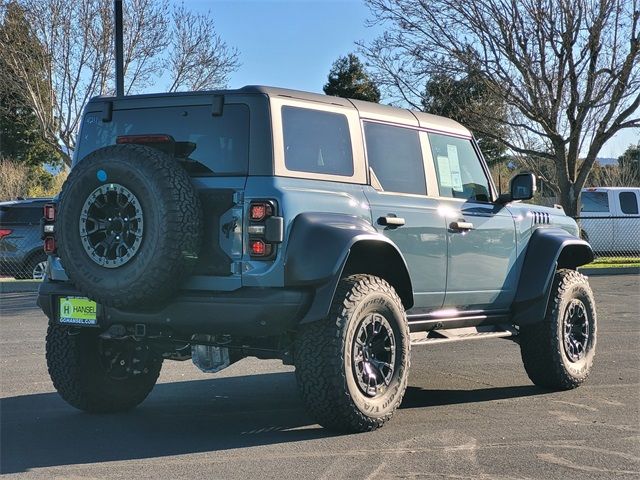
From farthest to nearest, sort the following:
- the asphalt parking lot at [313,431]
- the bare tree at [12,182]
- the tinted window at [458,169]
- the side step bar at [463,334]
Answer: the bare tree at [12,182] → the tinted window at [458,169] → the side step bar at [463,334] → the asphalt parking lot at [313,431]

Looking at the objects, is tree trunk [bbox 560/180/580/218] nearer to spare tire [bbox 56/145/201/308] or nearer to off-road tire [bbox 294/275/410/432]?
off-road tire [bbox 294/275/410/432]

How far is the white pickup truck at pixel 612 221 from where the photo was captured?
22.5m

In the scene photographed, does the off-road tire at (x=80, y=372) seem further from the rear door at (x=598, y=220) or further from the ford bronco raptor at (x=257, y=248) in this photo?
the rear door at (x=598, y=220)

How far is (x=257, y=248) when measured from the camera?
4.99 m

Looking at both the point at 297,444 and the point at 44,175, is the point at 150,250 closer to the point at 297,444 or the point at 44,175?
the point at 297,444

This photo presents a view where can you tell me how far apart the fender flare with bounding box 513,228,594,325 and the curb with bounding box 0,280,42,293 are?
10.5 m

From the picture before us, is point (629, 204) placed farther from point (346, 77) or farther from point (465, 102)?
point (346, 77)

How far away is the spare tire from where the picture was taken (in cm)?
487

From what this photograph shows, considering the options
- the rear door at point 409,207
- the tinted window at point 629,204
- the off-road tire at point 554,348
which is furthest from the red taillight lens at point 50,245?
the tinted window at point 629,204

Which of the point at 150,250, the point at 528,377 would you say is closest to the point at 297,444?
the point at 150,250

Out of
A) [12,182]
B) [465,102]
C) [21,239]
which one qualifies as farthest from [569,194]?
[12,182]

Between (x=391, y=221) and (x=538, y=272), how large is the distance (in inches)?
72.2

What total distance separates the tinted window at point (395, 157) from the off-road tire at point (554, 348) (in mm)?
1602

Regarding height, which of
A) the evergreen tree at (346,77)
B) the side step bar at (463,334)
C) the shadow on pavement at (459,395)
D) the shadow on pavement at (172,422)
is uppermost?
the evergreen tree at (346,77)
